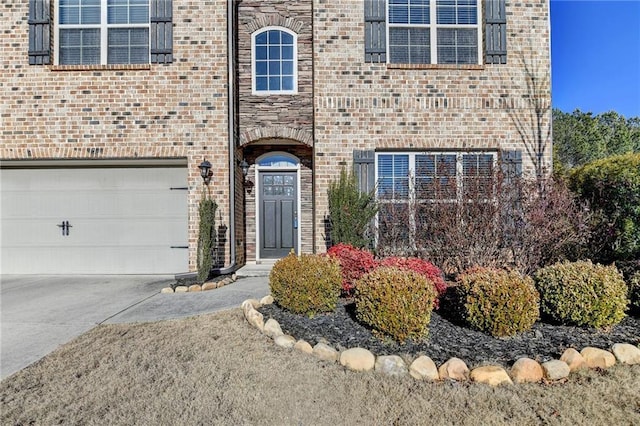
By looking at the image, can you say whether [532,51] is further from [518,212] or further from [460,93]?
[518,212]

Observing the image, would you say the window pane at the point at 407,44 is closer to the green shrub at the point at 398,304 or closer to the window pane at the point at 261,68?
the window pane at the point at 261,68

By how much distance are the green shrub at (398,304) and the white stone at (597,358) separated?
1.21m

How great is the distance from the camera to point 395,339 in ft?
10.5

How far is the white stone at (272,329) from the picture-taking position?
137 inches

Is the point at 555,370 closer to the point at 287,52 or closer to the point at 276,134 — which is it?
the point at 276,134

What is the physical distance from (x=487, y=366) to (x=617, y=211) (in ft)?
13.5

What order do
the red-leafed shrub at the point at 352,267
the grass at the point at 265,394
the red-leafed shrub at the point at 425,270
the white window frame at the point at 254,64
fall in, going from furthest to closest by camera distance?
1. the white window frame at the point at 254,64
2. the red-leafed shrub at the point at 352,267
3. the red-leafed shrub at the point at 425,270
4. the grass at the point at 265,394

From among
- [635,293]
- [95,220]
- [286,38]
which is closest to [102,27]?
[286,38]

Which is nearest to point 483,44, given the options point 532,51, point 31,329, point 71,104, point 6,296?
point 532,51

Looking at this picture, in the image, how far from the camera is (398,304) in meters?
3.13

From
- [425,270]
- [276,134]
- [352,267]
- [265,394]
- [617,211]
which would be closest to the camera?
[265,394]

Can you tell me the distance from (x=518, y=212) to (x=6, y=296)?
7446 mm

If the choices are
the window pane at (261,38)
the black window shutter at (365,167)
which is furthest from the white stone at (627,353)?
the window pane at (261,38)

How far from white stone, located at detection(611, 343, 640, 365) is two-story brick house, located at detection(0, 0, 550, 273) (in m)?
3.87
